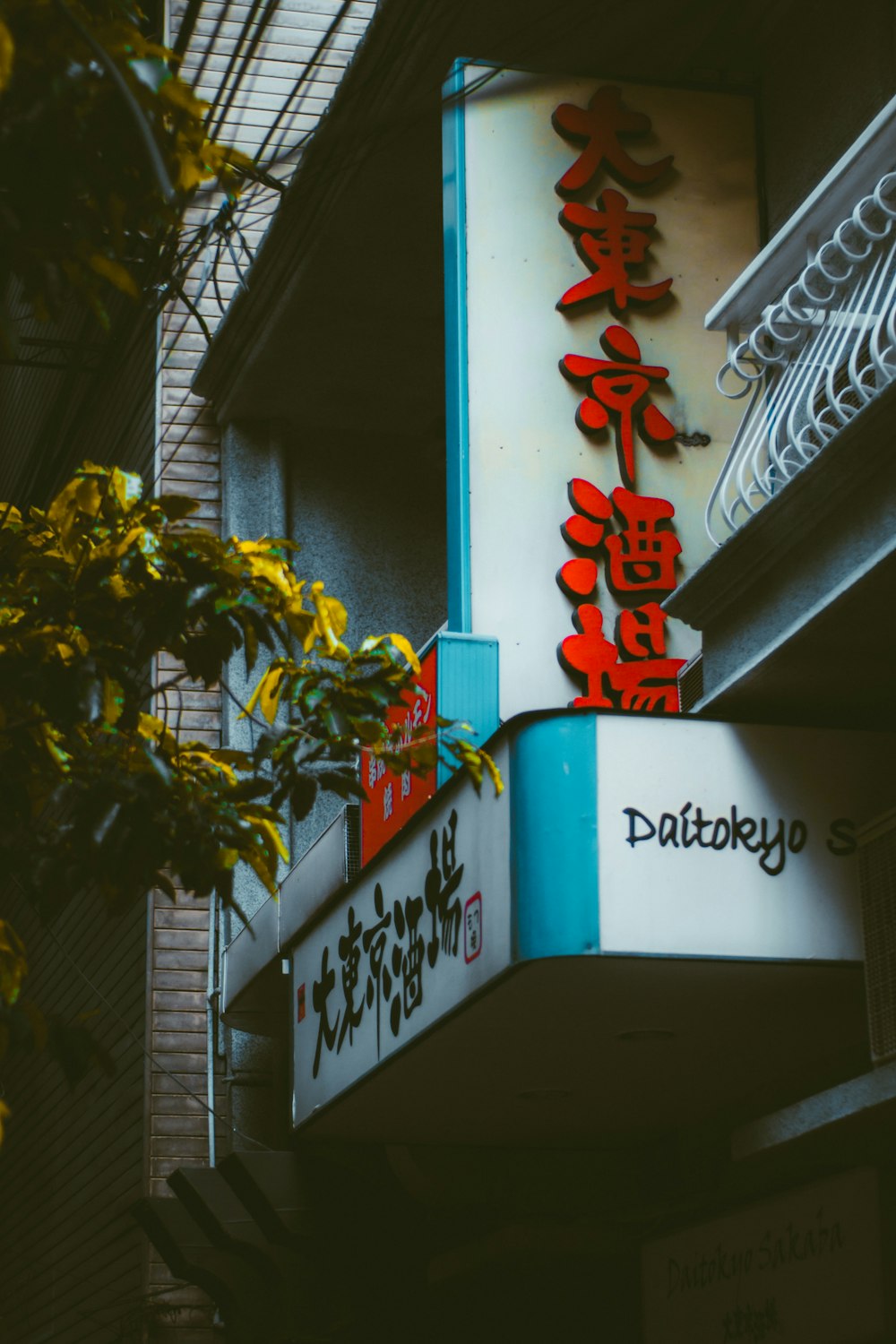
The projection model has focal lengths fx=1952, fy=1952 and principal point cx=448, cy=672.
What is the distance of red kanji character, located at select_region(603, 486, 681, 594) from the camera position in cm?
937

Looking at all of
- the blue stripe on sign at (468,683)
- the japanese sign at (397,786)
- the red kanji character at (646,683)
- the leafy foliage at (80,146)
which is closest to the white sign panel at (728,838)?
the red kanji character at (646,683)

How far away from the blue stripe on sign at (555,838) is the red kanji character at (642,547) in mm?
1990

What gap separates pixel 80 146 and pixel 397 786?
18.4 ft

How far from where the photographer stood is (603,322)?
990 centimetres

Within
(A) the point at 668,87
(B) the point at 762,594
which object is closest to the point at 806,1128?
(B) the point at 762,594

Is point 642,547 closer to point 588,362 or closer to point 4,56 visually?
point 588,362

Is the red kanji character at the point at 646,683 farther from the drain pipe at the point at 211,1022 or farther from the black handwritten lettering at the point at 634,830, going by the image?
the drain pipe at the point at 211,1022

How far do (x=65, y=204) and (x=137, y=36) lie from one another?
2.28 feet

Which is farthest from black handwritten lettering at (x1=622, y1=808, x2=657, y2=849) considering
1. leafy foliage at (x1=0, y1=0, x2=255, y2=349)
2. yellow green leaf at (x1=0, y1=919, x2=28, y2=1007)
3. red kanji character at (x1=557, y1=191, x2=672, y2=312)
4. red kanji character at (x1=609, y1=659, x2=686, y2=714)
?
red kanji character at (x1=557, y1=191, x2=672, y2=312)

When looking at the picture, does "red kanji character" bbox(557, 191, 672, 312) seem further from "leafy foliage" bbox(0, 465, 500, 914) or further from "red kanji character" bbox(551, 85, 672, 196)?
"leafy foliage" bbox(0, 465, 500, 914)

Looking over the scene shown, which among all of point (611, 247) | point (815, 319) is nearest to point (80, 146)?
point (815, 319)

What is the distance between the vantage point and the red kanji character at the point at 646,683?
9172 mm

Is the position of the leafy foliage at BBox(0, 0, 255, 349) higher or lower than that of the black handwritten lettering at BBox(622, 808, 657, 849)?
higher

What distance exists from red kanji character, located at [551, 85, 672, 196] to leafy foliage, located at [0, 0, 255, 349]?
4.92 meters
